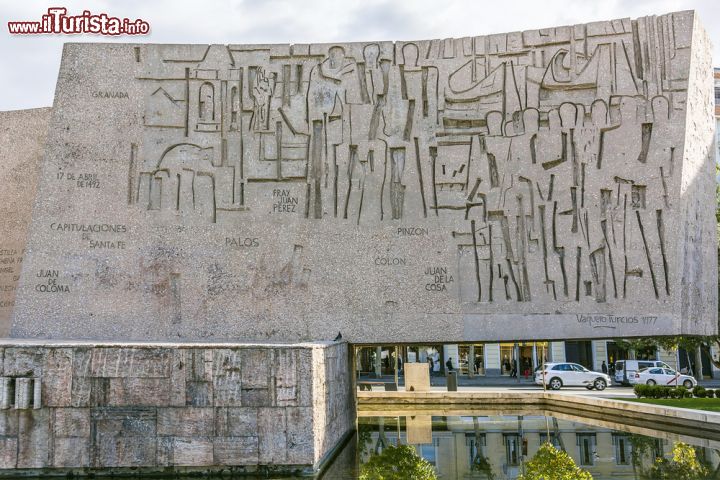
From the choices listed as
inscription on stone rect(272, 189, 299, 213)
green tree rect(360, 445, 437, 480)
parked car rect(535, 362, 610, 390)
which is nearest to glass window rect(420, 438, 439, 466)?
green tree rect(360, 445, 437, 480)

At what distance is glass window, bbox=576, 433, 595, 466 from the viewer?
9.38 m

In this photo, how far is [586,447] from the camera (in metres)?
10.5

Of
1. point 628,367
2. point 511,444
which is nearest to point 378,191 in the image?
point 511,444

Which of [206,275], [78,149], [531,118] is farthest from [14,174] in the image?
[531,118]

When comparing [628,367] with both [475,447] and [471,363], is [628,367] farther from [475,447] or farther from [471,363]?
[475,447]

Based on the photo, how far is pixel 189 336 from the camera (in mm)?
11984

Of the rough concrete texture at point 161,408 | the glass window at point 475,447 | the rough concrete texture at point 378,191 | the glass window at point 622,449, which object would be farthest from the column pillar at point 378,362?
the rough concrete texture at point 161,408

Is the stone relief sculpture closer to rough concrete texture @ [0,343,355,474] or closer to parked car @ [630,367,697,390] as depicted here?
rough concrete texture @ [0,343,355,474]

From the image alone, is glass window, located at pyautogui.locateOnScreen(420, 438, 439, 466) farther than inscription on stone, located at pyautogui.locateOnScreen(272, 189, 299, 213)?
No

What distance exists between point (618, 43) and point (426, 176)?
374 cm

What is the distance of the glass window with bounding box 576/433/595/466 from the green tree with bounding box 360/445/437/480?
194 centimetres

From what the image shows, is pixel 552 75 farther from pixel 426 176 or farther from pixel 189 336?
pixel 189 336

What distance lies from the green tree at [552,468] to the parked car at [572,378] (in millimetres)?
14279

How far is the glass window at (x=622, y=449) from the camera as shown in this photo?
368 inches
